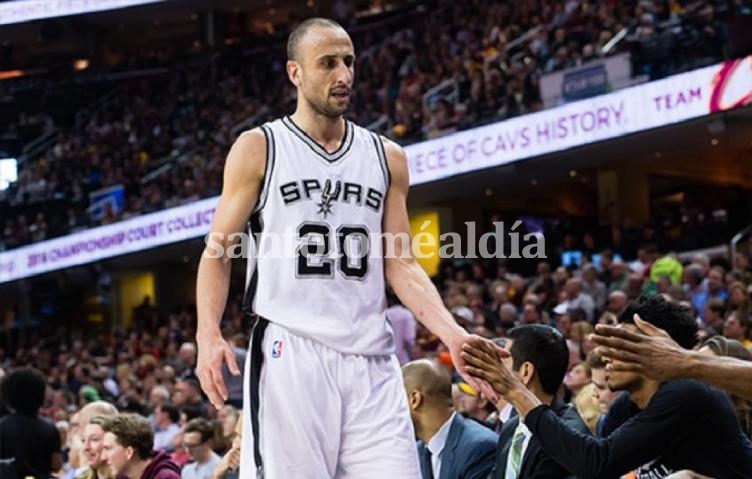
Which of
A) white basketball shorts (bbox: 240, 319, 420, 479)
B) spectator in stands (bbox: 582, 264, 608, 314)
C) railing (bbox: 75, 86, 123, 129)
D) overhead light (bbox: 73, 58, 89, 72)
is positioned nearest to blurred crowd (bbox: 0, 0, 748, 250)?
railing (bbox: 75, 86, 123, 129)

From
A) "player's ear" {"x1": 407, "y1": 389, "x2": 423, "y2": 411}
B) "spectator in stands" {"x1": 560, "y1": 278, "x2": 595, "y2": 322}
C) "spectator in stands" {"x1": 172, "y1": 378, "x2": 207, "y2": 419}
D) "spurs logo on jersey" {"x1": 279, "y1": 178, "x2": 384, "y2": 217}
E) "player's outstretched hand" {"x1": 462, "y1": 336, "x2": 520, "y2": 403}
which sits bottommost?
"player's ear" {"x1": 407, "y1": 389, "x2": 423, "y2": 411}

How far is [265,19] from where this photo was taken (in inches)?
1389

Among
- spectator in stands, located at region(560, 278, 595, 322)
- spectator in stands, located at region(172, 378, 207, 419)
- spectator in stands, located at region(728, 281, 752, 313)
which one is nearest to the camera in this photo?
spectator in stands, located at region(728, 281, 752, 313)

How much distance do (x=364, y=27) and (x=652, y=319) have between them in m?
25.6

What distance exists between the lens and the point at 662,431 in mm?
4555

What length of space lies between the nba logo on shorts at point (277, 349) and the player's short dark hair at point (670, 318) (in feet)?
4.04

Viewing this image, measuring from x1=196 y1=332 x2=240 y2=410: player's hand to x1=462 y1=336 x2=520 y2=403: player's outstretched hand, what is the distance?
30.4 inches

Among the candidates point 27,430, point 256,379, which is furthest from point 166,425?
point 256,379

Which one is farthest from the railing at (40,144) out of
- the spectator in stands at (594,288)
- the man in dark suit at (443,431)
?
the man in dark suit at (443,431)

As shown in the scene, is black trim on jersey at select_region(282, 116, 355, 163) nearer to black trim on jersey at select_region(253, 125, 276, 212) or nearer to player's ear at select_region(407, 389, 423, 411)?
black trim on jersey at select_region(253, 125, 276, 212)

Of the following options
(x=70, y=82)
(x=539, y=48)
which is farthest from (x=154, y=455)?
(x=70, y=82)

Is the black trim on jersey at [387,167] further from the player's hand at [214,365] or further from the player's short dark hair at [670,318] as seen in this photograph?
the player's short dark hair at [670,318]

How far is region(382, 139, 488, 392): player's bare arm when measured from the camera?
4629 millimetres

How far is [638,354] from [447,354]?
8278mm
